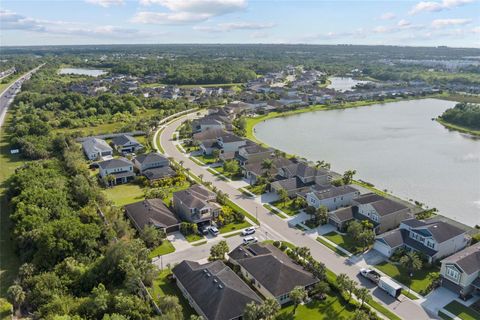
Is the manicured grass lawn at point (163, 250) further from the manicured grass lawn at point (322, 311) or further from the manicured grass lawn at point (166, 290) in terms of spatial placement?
the manicured grass lawn at point (322, 311)

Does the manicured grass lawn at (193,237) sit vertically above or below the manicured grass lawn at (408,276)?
below

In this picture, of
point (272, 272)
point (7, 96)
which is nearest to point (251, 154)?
point (272, 272)

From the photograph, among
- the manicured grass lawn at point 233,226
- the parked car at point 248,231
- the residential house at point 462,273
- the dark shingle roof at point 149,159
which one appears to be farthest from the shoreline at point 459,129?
the dark shingle roof at point 149,159

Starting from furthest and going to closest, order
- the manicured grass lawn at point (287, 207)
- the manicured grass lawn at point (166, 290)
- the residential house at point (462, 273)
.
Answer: the manicured grass lawn at point (287, 207) → the residential house at point (462, 273) → the manicured grass lawn at point (166, 290)

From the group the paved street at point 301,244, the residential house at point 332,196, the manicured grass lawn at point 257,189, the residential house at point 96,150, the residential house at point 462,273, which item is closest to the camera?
the paved street at point 301,244

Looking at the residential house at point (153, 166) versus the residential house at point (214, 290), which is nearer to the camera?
the residential house at point (214, 290)

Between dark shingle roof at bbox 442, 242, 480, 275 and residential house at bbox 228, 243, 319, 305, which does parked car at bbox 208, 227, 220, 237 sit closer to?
residential house at bbox 228, 243, 319, 305

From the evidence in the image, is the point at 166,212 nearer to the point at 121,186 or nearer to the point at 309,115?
the point at 121,186

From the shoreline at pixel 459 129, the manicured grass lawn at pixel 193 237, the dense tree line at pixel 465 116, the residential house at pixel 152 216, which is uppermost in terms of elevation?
the dense tree line at pixel 465 116

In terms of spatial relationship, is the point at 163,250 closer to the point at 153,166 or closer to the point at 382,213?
the point at 153,166
